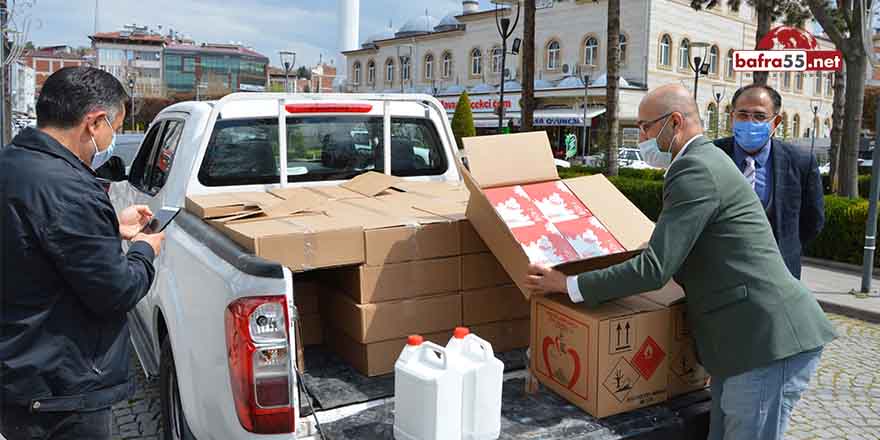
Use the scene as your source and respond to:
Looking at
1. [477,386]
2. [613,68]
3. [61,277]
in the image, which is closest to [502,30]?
[613,68]

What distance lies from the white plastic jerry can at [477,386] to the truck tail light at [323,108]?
2534mm

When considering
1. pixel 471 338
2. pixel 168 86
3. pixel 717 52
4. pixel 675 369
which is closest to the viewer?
pixel 471 338

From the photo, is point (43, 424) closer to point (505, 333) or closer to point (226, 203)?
point (226, 203)

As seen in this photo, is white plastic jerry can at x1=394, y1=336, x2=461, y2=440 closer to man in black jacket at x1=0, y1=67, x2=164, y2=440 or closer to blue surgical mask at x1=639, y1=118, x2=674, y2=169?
man in black jacket at x1=0, y1=67, x2=164, y2=440

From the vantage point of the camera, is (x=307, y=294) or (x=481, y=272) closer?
(x=481, y=272)

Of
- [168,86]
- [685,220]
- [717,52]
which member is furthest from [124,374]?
[168,86]

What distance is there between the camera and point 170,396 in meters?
3.46

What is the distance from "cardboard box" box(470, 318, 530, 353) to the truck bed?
259 mm

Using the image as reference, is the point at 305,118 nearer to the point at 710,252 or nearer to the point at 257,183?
the point at 257,183

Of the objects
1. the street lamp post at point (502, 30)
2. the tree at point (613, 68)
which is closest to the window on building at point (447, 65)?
the street lamp post at point (502, 30)

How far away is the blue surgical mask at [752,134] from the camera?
407cm

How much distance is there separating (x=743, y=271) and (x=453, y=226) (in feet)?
4.02

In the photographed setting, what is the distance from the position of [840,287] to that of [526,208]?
770 cm

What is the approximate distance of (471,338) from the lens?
262cm
